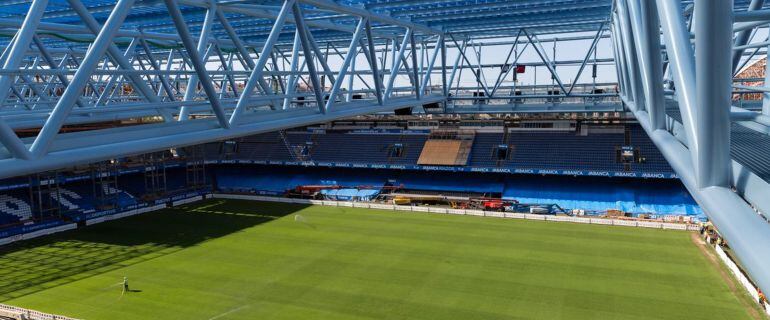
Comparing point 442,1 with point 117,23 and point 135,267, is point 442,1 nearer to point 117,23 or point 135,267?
point 117,23

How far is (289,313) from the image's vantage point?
48.6ft

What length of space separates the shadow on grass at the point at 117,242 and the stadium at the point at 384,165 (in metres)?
0.17

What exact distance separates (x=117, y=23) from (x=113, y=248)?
69.7 ft

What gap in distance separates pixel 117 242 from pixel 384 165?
56.9 ft

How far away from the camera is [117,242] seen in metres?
23.1

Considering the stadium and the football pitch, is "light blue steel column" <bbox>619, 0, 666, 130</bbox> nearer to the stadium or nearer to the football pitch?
the stadium

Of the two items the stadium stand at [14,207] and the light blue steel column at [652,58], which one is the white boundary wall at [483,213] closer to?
the stadium stand at [14,207]

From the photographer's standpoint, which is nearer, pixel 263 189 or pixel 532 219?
pixel 532 219

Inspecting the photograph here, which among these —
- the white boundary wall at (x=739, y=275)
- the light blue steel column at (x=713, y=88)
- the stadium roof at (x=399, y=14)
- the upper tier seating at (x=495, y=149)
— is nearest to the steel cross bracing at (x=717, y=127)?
the light blue steel column at (x=713, y=88)

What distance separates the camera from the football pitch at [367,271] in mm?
14938

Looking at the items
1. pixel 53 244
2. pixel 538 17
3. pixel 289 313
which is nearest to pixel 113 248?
pixel 53 244

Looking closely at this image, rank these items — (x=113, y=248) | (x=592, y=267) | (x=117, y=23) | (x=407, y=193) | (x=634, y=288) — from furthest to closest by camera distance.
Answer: (x=407, y=193), (x=113, y=248), (x=592, y=267), (x=634, y=288), (x=117, y=23)

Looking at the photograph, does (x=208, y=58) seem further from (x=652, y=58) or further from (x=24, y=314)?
(x=652, y=58)

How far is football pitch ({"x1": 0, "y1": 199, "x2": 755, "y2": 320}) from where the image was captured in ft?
49.0
